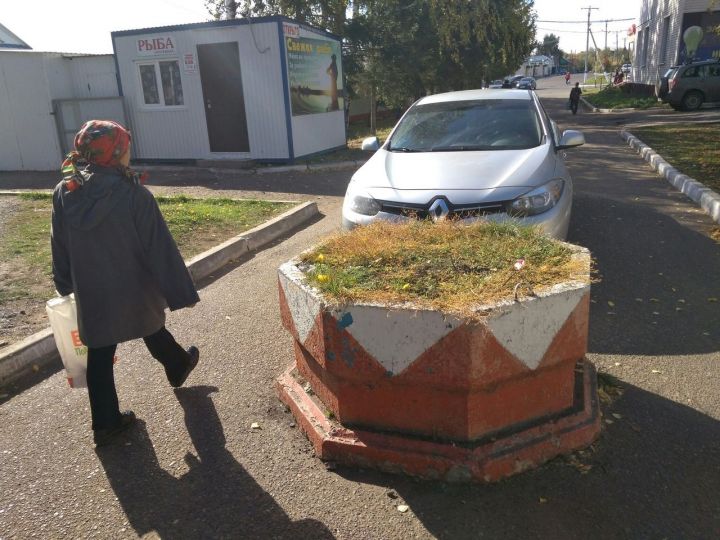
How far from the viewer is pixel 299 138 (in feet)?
44.7

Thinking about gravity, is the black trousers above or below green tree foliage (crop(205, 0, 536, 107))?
below

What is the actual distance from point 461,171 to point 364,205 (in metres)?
0.86

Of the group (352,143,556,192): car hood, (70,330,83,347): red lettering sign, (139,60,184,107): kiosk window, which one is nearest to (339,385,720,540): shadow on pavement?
(70,330,83,347): red lettering sign

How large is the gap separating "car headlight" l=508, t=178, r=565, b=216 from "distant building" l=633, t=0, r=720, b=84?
22.4 m

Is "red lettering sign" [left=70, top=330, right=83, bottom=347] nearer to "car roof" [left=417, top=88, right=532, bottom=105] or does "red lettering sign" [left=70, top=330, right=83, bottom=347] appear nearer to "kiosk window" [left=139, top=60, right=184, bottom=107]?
"car roof" [left=417, top=88, right=532, bottom=105]

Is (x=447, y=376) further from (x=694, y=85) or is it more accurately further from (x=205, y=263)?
(x=694, y=85)

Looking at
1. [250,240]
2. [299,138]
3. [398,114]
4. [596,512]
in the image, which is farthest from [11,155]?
[398,114]

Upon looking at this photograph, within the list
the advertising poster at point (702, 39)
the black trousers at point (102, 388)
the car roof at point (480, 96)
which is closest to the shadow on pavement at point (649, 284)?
the car roof at point (480, 96)

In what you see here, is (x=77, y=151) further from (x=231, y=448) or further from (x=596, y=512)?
(x=596, y=512)

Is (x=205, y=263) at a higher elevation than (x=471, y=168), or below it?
below

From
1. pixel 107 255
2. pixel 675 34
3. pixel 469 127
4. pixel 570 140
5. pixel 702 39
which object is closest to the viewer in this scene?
pixel 107 255

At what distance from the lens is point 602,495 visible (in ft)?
8.60

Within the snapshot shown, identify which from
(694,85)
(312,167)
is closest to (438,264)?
(312,167)

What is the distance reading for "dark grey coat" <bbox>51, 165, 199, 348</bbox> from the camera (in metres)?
3.05
